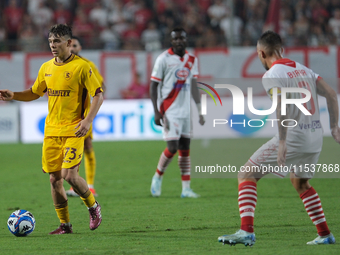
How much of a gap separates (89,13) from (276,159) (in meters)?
15.0

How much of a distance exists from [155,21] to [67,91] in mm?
13101

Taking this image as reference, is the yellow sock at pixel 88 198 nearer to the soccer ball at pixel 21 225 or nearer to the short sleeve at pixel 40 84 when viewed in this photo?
the soccer ball at pixel 21 225

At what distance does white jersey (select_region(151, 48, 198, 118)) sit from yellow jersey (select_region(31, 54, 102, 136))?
2.51 meters

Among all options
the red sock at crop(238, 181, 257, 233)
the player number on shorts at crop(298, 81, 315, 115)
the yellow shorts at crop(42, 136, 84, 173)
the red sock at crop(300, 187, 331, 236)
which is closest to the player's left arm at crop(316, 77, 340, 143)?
the player number on shorts at crop(298, 81, 315, 115)

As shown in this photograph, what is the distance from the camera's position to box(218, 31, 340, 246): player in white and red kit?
4281 mm

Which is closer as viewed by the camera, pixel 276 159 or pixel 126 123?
pixel 276 159

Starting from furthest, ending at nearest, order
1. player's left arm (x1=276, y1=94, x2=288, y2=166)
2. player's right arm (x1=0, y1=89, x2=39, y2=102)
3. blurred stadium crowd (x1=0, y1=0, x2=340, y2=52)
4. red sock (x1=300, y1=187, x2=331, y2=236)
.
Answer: blurred stadium crowd (x1=0, y1=0, x2=340, y2=52), player's right arm (x1=0, y1=89, x2=39, y2=102), red sock (x1=300, y1=187, x2=331, y2=236), player's left arm (x1=276, y1=94, x2=288, y2=166)

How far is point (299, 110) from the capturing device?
4328 millimetres

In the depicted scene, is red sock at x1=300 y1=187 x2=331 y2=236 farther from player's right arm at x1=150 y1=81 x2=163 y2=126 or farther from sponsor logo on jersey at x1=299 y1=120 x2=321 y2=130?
player's right arm at x1=150 y1=81 x2=163 y2=126

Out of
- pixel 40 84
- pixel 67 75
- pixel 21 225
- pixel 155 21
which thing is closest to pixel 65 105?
pixel 67 75

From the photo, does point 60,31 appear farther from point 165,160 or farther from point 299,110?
point 165,160

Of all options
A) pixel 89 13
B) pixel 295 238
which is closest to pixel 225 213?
pixel 295 238

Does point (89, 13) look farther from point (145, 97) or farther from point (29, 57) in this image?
point (145, 97)

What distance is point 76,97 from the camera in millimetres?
5129
